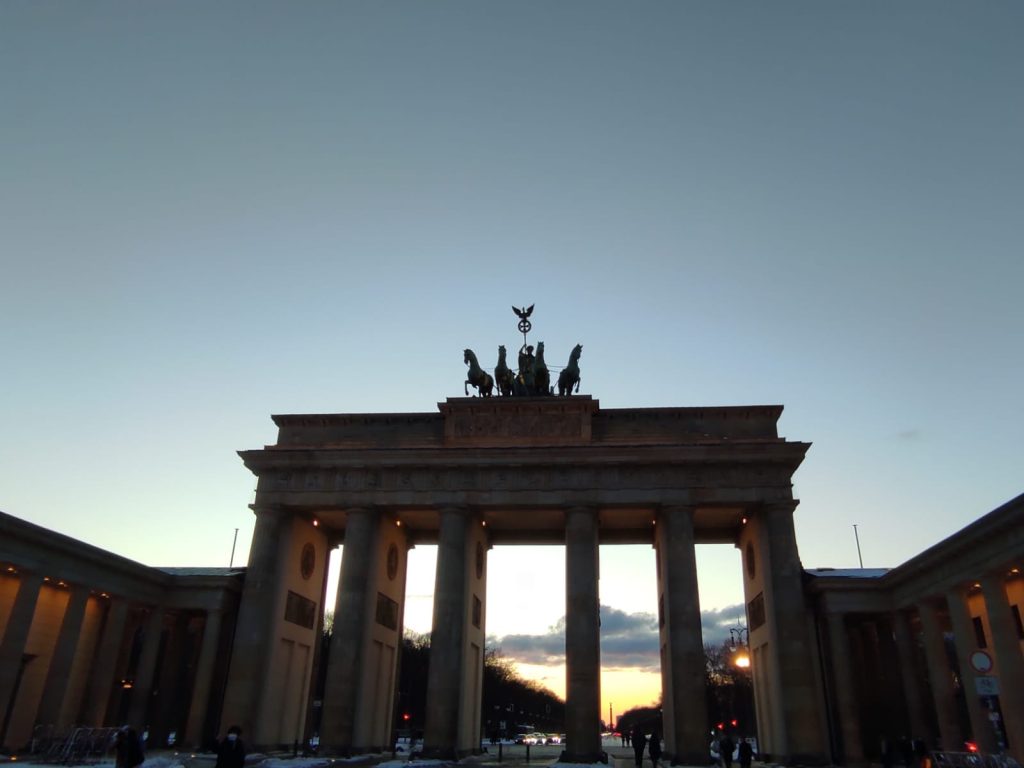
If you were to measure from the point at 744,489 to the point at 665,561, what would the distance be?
5.02m

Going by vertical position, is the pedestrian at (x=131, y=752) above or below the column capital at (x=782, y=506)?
below

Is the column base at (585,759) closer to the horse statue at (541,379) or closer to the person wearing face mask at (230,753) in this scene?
the horse statue at (541,379)

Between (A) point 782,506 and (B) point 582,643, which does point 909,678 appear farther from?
(B) point 582,643

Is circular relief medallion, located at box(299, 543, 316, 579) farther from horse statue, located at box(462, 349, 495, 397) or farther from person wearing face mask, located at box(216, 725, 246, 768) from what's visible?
person wearing face mask, located at box(216, 725, 246, 768)

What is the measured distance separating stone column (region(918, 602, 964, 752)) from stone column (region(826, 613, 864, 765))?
3.30 meters

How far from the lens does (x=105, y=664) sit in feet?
113

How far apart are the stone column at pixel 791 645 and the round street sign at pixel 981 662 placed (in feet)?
49.6

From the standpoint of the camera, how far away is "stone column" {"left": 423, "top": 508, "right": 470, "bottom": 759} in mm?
32719

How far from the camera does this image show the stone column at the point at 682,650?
3130 centimetres

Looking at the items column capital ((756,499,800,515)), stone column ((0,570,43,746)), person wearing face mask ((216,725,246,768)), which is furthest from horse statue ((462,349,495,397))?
person wearing face mask ((216,725,246,768))

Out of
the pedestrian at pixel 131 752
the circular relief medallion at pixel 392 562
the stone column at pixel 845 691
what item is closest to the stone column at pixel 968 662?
the stone column at pixel 845 691

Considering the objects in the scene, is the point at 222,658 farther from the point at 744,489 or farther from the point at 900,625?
the point at 900,625

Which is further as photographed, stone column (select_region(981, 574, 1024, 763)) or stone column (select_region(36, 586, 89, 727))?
stone column (select_region(36, 586, 89, 727))

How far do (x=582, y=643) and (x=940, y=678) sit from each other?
14463 millimetres
